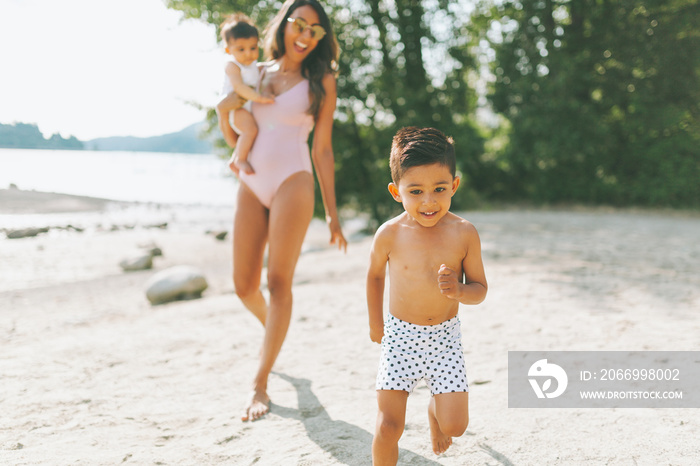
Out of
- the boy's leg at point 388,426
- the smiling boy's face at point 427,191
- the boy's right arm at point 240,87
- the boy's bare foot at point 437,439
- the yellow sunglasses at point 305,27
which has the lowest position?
the boy's bare foot at point 437,439

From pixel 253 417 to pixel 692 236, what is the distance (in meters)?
8.30

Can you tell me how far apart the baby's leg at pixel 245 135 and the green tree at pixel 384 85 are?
878 cm

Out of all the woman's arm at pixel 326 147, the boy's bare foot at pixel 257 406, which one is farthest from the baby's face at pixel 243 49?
the boy's bare foot at pixel 257 406

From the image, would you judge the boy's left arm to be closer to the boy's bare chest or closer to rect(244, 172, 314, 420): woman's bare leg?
the boy's bare chest

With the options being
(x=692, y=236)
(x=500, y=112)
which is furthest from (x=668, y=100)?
(x=692, y=236)

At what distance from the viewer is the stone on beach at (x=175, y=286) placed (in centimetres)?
706

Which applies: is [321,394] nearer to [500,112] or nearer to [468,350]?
[468,350]

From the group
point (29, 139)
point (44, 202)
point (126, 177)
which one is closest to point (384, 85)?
point (29, 139)

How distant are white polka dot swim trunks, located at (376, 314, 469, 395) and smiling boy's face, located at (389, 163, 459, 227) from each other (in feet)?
1.49

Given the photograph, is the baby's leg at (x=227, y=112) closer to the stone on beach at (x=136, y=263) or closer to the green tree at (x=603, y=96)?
the stone on beach at (x=136, y=263)

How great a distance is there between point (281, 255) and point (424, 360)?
4.56 ft

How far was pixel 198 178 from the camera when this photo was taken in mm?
33688

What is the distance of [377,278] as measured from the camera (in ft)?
7.55
